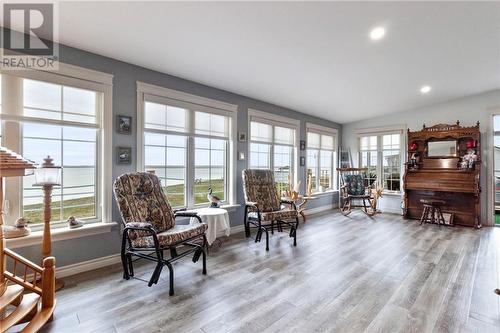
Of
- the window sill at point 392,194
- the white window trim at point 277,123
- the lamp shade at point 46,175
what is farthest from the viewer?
the window sill at point 392,194

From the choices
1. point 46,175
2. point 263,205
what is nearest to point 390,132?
point 263,205

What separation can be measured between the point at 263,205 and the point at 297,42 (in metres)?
2.54

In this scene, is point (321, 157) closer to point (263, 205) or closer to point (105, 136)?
point (263, 205)

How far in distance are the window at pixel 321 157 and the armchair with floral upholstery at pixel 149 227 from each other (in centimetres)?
410

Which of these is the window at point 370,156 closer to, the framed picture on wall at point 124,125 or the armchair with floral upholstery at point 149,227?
the armchair with floral upholstery at point 149,227

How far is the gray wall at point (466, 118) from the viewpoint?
5.23 meters

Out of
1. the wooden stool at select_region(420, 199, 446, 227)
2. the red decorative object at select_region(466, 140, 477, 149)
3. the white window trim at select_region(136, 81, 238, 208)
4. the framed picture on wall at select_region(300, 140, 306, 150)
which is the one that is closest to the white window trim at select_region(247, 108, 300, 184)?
the framed picture on wall at select_region(300, 140, 306, 150)

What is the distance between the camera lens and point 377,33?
9.71 ft

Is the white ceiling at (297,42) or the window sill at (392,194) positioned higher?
the white ceiling at (297,42)

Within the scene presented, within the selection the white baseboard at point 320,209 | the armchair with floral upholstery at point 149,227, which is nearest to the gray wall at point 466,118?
the white baseboard at point 320,209

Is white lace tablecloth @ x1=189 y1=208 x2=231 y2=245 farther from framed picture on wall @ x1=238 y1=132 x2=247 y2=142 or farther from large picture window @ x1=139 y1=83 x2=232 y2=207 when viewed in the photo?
framed picture on wall @ x1=238 y1=132 x2=247 y2=142

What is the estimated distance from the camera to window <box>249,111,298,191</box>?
494 cm

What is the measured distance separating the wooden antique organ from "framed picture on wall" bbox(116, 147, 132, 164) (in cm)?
595

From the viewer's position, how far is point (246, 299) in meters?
2.25
